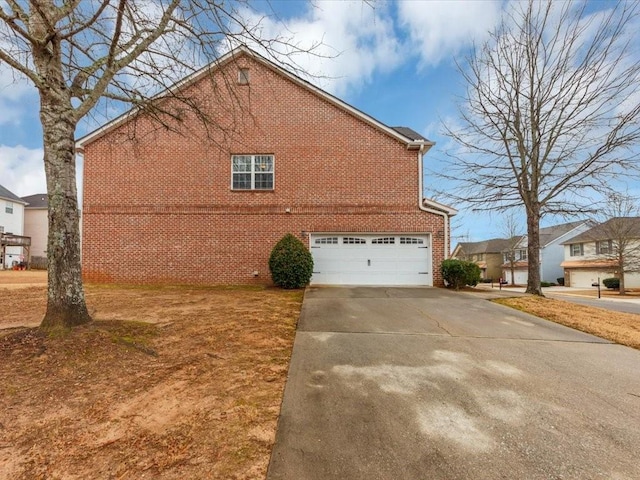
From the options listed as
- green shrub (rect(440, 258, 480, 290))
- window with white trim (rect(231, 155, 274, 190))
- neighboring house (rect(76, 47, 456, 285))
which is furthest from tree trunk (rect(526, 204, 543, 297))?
window with white trim (rect(231, 155, 274, 190))

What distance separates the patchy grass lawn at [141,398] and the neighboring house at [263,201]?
6389 mm

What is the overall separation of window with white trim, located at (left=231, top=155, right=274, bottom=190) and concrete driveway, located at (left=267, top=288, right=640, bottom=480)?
7757 millimetres

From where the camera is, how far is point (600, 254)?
31.2 meters

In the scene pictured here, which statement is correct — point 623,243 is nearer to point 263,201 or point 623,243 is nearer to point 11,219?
point 263,201

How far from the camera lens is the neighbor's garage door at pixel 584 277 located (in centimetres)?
3214

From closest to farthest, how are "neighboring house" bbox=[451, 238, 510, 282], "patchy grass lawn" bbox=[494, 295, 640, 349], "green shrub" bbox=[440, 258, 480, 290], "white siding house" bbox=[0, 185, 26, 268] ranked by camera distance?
"patchy grass lawn" bbox=[494, 295, 640, 349], "green shrub" bbox=[440, 258, 480, 290], "white siding house" bbox=[0, 185, 26, 268], "neighboring house" bbox=[451, 238, 510, 282]

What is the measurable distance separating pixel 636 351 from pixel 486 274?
1966 inches

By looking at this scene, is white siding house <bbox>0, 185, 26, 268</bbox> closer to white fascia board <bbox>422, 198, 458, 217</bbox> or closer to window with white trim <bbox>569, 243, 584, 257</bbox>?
white fascia board <bbox>422, 198, 458, 217</bbox>

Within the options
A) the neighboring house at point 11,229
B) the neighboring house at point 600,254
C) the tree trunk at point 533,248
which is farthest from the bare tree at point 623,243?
the neighboring house at point 11,229

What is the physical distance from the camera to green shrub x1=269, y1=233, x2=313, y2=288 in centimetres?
1065

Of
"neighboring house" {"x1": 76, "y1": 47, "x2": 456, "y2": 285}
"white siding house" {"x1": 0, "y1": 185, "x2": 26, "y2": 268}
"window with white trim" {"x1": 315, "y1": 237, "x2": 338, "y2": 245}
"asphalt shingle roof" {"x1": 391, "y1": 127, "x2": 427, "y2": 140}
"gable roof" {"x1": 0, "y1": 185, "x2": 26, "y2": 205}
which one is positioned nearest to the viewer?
"neighboring house" {"x1": 76, "y1": 47, "x2": 456, "y2": 285}

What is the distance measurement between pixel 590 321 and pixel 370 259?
6582 millimetres

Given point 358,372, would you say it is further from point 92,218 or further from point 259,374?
point 92,218

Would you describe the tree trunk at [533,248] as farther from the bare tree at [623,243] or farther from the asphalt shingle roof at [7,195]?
the asphalt shingle roof at [7,195]
